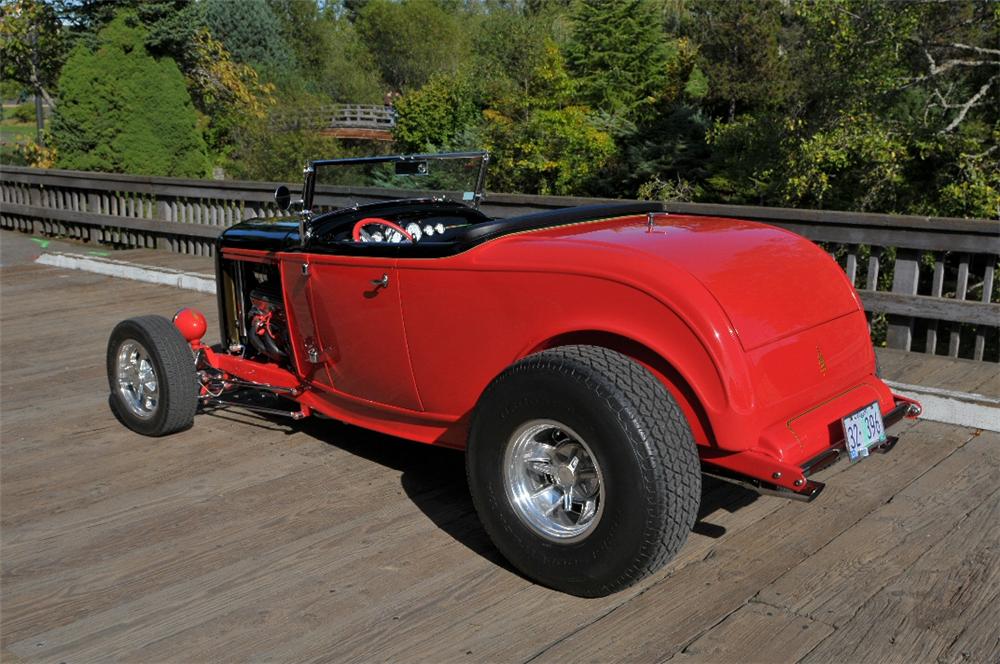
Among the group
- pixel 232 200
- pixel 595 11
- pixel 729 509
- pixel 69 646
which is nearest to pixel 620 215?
pixel 729 509

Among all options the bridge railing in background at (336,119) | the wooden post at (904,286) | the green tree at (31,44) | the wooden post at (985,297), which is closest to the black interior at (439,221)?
the wooden post at (904,286)

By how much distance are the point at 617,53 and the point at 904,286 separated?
27.2 meters

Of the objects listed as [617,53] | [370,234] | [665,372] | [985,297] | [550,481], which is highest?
[617,53]

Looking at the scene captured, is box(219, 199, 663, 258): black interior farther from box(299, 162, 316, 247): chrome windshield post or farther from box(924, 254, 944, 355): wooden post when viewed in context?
box(924, 254, 944, 355): wooden post

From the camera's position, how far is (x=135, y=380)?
4.84 metres

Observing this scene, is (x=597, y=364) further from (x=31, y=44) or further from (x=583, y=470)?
(x=31, y=44)

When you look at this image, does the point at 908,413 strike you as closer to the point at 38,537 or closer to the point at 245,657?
the point at 245,657

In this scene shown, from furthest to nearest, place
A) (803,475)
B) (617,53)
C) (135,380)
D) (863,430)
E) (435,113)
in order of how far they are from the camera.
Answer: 1. (435,113)
2. (617,53)
3. (135,380)
4. (863,430)
5. (803,475)

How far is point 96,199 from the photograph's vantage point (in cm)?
1264

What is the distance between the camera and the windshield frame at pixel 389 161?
14.0ft

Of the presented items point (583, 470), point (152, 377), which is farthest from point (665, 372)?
point (152, 377)

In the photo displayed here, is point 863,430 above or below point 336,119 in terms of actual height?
below

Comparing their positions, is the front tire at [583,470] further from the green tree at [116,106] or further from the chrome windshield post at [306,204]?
the green tree at [116,106]

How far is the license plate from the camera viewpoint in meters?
3.06
